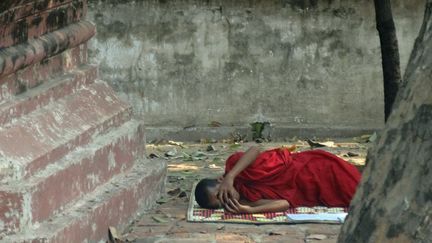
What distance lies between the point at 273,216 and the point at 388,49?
1.76 metres

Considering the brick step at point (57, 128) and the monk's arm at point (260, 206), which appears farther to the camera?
the monk's arm at point (260, 206)

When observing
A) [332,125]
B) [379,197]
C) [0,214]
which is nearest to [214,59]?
[332,125]

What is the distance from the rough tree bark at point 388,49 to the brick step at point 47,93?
6.98 feet

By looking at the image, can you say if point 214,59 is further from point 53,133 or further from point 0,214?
point 0,214

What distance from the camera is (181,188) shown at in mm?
7391

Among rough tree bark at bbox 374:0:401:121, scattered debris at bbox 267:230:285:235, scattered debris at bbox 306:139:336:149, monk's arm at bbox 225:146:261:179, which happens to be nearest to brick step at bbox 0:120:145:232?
monk's arm at bbox 225:146:261:179

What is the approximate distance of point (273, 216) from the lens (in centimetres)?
641

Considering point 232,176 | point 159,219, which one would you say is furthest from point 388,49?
point 159,219

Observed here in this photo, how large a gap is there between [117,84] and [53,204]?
16.0ft

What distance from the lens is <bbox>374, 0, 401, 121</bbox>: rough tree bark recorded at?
7.37 metres

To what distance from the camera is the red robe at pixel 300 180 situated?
6.72 metres

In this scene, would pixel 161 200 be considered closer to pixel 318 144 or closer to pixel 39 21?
pixel 39 21

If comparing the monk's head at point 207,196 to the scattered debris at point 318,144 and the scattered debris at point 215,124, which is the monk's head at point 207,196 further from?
the scattered debris at point 215,124

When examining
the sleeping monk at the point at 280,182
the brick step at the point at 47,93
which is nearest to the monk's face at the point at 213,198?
the sleeping monk at the point at 280,182
